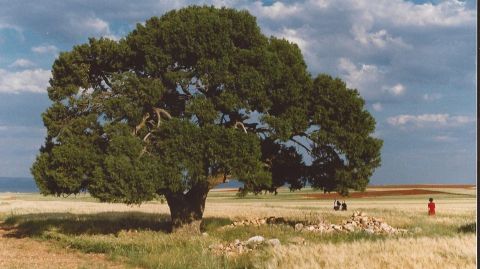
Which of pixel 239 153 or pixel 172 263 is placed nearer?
pixel 172 263

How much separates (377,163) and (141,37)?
1464 centimetres

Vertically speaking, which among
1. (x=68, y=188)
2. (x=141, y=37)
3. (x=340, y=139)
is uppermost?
(x=141, y=37)

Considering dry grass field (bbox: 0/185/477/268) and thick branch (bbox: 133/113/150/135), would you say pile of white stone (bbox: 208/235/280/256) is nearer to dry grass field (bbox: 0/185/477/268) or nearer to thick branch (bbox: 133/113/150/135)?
dry grass field (bbox: 0/185/477/268)

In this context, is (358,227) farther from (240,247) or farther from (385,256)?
(385,256)

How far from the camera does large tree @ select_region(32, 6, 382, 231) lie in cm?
2702

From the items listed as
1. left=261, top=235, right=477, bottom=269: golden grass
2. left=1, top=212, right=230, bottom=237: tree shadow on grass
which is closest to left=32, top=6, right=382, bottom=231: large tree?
left=1, top=212, right=230, bottom=237: tree shadow on grass

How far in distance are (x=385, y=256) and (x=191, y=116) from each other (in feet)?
53.1

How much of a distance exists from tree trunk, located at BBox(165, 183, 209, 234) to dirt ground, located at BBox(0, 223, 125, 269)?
6667 mm

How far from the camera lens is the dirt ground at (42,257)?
2138 cm

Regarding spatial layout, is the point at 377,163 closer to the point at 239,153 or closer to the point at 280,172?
the point at 280,172

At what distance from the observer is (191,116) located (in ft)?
94.8

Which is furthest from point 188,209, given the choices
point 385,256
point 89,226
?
point 385,256

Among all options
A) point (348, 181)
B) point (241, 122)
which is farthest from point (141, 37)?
point (348, 181)

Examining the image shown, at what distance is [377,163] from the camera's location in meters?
31.6
